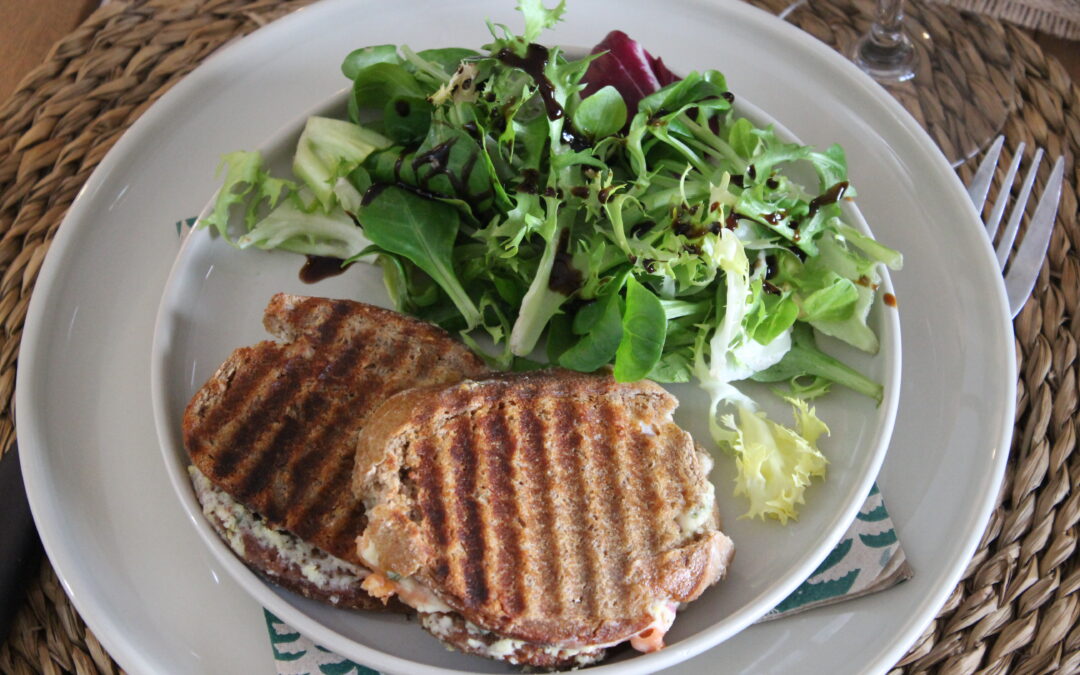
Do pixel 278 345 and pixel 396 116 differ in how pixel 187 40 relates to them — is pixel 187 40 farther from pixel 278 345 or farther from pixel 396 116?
pixel 278 345

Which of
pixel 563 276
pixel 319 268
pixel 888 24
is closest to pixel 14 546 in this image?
pixel 319 268

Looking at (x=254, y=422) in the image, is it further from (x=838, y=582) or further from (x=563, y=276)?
(x=838, y=582)

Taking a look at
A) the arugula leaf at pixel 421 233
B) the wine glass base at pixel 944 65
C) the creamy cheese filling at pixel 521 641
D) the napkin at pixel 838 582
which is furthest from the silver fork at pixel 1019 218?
the arugula leaf at pixel 421 233

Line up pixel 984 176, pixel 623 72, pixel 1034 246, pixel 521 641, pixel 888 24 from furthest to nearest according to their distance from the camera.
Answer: pixel 888 24
pixel 984 176
pixel 1034 246
pixel 623 72
pixel 521 641

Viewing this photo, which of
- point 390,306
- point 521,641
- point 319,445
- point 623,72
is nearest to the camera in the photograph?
point 521,641

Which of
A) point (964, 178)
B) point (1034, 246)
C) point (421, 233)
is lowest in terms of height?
point (1034, 246)

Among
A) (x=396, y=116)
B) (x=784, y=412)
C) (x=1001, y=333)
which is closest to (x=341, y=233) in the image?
(x=396, y=116)

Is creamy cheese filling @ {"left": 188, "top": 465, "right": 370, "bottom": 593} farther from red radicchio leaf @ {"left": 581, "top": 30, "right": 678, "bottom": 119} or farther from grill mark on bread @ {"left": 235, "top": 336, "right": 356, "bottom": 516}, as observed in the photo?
red radicchio leaf @ {"left": 581, "top": 30, "right": 678, "bottom": 119}
